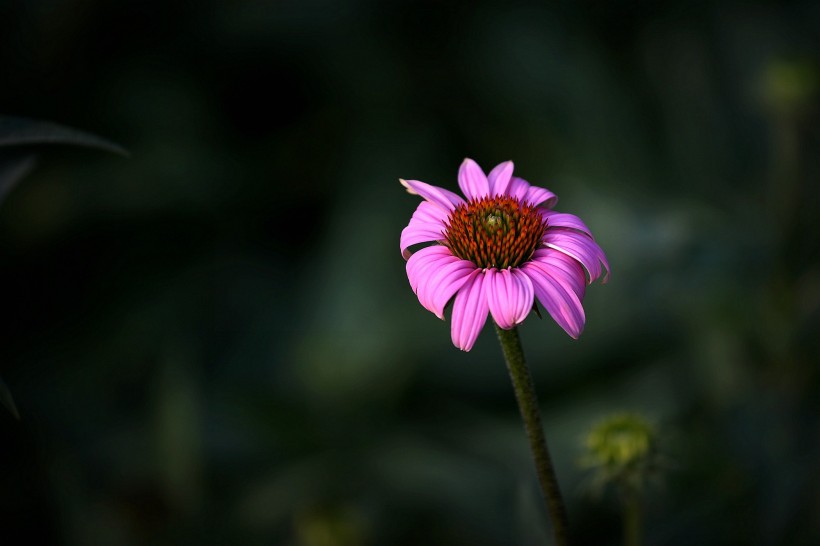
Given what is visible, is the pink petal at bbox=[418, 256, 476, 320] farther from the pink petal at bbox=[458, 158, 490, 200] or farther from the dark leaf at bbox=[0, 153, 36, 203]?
the dark leaf at bbox=[0, 153, 36, 203]

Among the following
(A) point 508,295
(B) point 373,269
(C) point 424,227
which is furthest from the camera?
(B) point 373,269

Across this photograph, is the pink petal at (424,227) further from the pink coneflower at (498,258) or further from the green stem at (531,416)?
the green stem at (531,416)

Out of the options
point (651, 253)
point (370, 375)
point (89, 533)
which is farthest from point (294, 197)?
point (89, 533)

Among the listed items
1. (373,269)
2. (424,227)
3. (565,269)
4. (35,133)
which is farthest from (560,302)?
(373,269)

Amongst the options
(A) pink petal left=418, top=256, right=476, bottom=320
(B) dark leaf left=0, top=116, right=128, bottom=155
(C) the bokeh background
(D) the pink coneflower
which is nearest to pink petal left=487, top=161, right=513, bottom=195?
(D) the pink coneflower

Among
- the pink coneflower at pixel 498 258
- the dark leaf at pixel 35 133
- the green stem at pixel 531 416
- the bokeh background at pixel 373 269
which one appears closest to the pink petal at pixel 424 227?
the pink coneflower at pixel 498 258

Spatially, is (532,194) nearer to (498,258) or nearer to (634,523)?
(498,258)

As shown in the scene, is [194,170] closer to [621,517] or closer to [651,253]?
[651,253]
